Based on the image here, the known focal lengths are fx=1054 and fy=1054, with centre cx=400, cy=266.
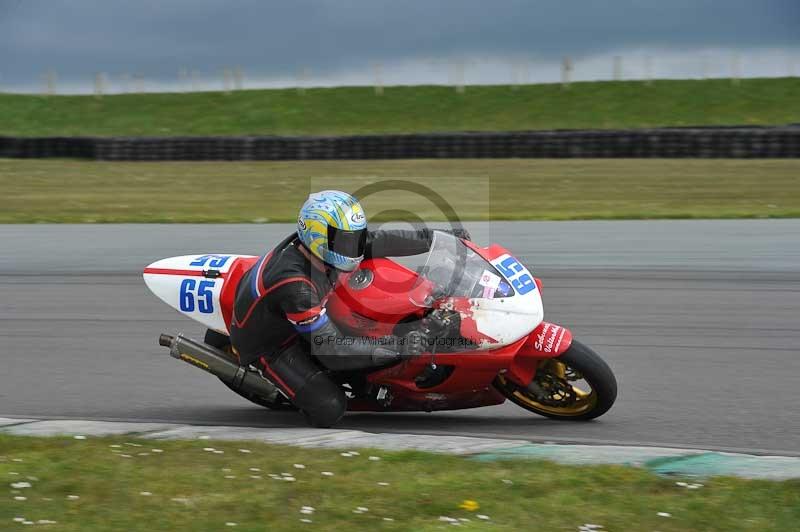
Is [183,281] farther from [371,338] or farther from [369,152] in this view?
[369,152]

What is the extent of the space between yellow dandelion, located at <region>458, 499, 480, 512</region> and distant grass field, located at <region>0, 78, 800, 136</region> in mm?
24961

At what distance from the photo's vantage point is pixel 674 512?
4102mm

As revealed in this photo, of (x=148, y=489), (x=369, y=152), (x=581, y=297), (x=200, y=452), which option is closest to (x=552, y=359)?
(x=200, y=452)

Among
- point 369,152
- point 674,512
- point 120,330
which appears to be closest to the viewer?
point 674,512

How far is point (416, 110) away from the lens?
3294 cm

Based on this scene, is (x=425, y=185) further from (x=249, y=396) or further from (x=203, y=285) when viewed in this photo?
(x=203, y=285)

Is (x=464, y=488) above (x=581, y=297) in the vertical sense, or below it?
below

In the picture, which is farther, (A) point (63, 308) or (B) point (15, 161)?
(B) point (15, 161)

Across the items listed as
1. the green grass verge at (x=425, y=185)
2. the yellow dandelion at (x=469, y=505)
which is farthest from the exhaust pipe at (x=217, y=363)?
the green grass verge at (x=425, y=185)

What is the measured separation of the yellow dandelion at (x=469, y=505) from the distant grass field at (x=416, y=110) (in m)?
25.0

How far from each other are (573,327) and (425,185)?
1010 centimetres

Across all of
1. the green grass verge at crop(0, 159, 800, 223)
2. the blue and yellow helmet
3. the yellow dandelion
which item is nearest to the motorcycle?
the blue and yellow helmet

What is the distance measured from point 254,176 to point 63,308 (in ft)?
38.3

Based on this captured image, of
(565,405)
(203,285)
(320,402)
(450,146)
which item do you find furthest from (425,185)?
(320,402)
